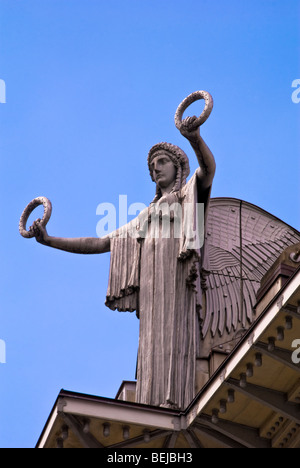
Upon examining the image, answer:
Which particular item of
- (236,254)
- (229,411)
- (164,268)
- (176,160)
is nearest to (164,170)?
(176,160)

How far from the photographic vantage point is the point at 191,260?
2342cm

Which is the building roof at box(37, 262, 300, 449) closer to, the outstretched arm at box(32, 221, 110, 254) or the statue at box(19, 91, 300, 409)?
the statue at box(19, 91, 300, 409)

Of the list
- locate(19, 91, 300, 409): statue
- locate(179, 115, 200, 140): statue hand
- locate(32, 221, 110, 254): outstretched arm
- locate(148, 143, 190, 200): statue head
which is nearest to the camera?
locate(179, 115, 200, 140): statue hand

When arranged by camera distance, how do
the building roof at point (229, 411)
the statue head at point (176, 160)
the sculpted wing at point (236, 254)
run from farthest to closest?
1. the sculpted wing at point (236, 254)
2. the statue head at point (176, 160)
3. the building roof at point (229, 411)

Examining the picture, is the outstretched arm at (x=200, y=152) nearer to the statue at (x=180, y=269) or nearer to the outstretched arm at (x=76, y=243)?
the statue at (x=180, y=269)

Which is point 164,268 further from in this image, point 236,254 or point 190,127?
point 236,254

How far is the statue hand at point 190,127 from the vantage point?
2264 cm

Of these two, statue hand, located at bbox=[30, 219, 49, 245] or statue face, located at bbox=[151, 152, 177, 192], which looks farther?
statue hand, located at bbox=[30, 219, 49, 245]

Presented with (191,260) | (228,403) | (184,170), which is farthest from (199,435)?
(184,170)

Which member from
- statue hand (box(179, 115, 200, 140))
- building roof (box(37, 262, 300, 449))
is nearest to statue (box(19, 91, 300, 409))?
statue hand (box(179, 115, 200, 140))

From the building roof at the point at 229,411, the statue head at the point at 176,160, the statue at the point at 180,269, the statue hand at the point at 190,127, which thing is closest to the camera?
the building roof at the point at 229,411

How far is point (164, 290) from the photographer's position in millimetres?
23484

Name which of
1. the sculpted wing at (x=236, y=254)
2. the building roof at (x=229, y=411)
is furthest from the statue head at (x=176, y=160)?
the building roof at (x=229, y=411)

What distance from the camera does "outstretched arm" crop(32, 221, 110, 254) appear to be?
25047 millimetres
